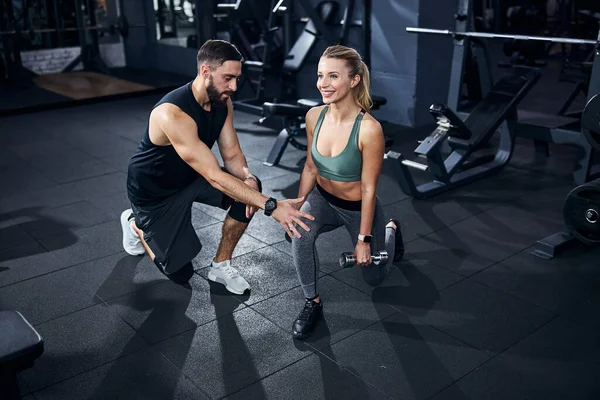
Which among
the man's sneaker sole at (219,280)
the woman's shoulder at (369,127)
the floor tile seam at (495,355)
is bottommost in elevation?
the floor tile seam at (495,355)

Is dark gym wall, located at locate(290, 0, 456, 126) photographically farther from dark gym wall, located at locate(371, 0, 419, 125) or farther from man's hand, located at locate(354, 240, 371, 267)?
man's hand, located at locate(354, 240, 371, 267)

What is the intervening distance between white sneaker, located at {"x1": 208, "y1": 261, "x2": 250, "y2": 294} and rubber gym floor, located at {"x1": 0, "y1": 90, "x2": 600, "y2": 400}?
4 cm

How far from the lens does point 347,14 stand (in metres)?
4.94

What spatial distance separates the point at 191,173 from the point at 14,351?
1242 mm

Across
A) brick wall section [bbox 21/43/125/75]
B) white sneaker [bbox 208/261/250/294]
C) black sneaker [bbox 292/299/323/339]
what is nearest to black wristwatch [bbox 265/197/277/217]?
black sneaker [bbox 292/299/323/339]

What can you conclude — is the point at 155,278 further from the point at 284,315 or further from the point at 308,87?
the point at 308,87

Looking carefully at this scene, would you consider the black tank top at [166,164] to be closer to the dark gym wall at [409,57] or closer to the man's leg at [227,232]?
the man's leg at [227,232]

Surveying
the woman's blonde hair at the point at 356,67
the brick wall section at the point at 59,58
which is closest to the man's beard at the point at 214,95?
the woman's blonde hair at the point at 356,67

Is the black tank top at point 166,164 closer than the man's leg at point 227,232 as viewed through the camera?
Yes

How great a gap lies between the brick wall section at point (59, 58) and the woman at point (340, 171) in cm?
700

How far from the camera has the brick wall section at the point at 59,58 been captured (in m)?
8.06

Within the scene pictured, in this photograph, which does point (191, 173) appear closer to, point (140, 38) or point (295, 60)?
point (295, 60)

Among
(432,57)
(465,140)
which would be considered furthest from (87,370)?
(432,57)

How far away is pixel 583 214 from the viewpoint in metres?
2.63
